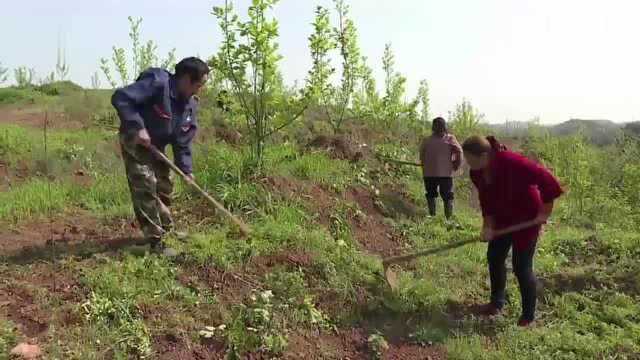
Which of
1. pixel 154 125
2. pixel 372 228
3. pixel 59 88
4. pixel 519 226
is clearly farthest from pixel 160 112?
pixel 59 88

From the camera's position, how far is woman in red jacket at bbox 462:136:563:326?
473 centimetres

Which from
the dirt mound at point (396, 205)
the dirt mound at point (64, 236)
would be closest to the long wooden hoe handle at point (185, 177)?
the dirt mound at point (64, 236)

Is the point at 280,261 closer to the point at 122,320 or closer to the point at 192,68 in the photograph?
the point at 122,320

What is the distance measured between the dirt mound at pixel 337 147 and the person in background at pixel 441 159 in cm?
121

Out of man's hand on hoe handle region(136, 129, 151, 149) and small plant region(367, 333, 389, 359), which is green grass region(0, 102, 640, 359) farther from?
man's hand on hoe handle region(136, 129, 151, 149)

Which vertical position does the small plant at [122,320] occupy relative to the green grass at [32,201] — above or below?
below

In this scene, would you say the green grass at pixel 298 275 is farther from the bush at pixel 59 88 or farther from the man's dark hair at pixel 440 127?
the bush at pixel 59 88

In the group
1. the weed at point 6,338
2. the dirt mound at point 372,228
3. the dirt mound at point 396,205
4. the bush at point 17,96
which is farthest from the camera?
the bush at point 17,96

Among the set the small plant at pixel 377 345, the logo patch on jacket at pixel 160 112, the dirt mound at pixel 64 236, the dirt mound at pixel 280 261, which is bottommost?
the small plant at pixel 377 345

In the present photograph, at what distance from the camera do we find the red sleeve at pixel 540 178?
4668 millimetres

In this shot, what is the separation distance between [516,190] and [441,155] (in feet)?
10.7

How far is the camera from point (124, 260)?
15.6 feet

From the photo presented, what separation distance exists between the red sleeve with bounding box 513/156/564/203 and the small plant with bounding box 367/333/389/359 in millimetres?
1662

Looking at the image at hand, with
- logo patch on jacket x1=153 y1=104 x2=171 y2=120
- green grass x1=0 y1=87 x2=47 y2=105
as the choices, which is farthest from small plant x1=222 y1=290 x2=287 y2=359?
green grass x1=0 y1=87 x2=47 y2=105
